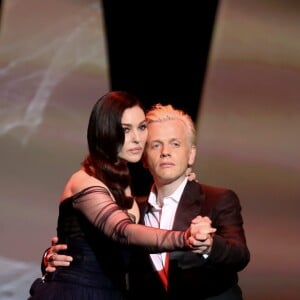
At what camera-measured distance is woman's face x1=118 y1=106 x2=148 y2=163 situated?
1902 millimetres

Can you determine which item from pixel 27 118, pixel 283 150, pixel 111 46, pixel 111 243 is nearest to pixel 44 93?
pixel 27 118

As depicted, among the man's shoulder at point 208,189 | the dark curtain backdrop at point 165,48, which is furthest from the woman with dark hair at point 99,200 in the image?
the dark curtain backdrop at point 165,48

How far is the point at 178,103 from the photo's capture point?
9.54 ft

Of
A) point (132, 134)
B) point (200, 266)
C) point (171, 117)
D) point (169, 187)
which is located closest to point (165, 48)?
point (171, 117)

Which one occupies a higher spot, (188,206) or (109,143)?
(109,143)

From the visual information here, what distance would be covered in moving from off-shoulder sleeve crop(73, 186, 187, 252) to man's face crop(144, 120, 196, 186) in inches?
11.5

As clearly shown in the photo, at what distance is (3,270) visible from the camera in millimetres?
2902

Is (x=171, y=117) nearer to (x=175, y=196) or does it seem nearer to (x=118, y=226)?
(x=175, y=196)

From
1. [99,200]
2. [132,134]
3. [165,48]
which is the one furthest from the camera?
[165,48]

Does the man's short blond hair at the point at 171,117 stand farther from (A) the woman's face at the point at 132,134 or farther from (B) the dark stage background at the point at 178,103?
(B) the dark stage background at the point at 178,103

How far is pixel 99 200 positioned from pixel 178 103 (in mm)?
1183

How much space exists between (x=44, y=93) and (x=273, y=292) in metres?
1.22

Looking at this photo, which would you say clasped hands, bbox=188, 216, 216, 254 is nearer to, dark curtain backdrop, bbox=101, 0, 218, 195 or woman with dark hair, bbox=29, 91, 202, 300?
woman with dark hair, bbox=29, 91, 202, 300

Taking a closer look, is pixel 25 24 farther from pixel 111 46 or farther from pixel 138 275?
pixel 138 275
